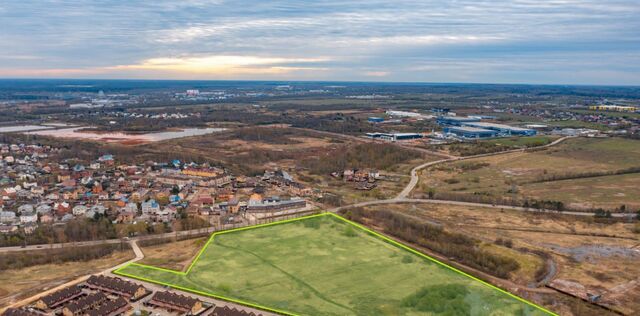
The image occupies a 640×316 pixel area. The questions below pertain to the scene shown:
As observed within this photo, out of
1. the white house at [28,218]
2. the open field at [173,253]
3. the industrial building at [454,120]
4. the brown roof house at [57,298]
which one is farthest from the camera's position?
the industrial building at [454,120]

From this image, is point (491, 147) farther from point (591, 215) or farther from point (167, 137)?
point (167, 137)

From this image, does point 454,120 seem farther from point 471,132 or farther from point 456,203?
point 456,203

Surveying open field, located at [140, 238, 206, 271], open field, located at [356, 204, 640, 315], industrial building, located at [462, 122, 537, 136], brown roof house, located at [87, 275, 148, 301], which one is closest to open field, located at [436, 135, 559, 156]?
industrial building, located at [462, 122, 537, 136]

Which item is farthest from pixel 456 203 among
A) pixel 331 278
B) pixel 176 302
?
pixel 176 302

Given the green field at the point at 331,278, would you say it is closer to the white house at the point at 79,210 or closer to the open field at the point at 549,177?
the white house at the point at 79,210

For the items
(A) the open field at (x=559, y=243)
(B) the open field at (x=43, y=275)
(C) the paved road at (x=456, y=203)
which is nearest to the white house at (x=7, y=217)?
(B) the open field at (x=43, y=275)

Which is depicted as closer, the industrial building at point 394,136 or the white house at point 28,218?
the white house at point 28,218

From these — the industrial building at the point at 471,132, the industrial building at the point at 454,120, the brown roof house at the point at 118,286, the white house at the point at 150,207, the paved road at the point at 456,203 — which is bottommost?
the brown roof house at the point at 118,286
